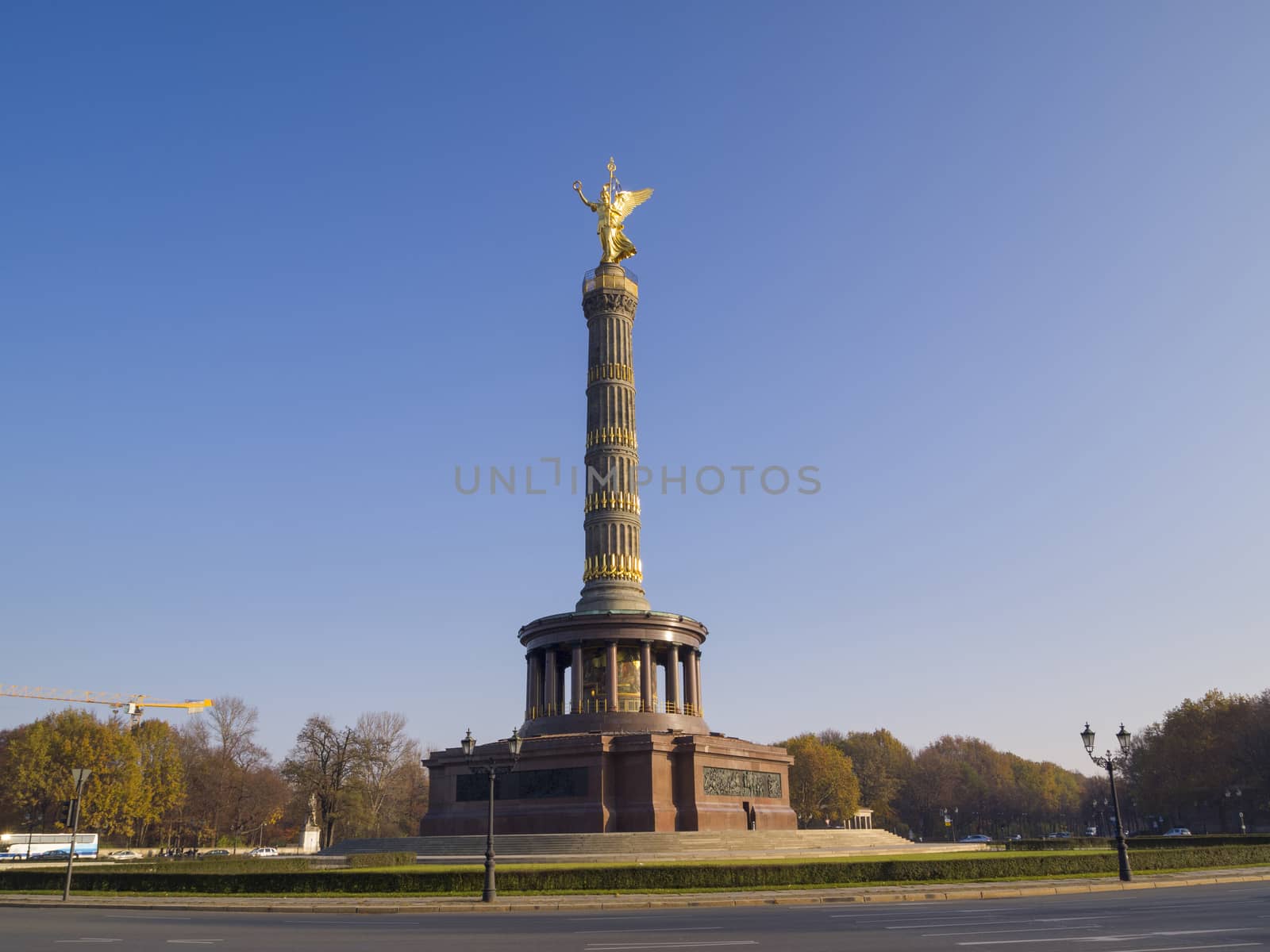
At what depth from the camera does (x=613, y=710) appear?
1796 inches

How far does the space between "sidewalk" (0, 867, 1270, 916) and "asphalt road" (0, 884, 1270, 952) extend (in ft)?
2.53

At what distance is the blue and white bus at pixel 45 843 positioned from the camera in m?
65.9

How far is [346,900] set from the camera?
78.5 ft

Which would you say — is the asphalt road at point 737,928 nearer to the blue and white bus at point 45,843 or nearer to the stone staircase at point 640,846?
A: the stone staircase at point 640,846

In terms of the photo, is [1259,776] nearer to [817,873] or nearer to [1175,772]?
[1175,772]

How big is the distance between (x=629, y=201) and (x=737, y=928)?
162 ft

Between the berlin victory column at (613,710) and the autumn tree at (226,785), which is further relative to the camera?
the autumn tree at (226,785)

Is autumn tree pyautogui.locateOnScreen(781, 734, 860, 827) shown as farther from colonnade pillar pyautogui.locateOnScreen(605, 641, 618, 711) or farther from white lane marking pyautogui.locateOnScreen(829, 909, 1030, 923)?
white lane marking pyautogui.locateOnScreen(829, 909, 1030, 923)

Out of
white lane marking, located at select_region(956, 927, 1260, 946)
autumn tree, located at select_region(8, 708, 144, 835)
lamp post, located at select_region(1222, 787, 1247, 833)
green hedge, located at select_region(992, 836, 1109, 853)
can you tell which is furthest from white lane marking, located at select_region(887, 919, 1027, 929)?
lamp post, located at select_region(1222, 787, 1247, 833)

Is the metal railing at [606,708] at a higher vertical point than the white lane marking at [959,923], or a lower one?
higher

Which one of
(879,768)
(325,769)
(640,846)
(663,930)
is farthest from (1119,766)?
(879,768)

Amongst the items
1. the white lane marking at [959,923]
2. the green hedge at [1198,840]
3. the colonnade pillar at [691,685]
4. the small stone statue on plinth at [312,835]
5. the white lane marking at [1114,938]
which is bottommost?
the small stone statue on plinth at [312,835]

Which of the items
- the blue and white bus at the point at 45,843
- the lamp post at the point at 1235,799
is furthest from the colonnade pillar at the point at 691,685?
the lamp post at the point at 1235,799

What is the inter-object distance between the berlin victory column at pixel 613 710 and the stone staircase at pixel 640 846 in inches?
101
